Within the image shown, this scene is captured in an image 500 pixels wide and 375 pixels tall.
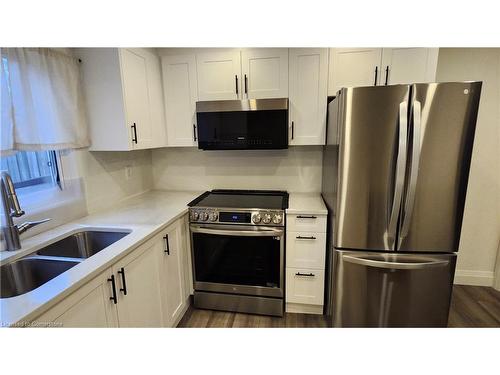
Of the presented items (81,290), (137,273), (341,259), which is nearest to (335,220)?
(341,259)

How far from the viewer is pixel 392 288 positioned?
65.6 inches

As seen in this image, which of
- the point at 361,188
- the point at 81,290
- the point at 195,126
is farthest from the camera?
the point at 195,126

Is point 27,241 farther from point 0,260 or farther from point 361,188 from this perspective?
point 361,188

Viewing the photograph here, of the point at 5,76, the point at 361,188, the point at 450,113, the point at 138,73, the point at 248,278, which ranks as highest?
the point at 138,73

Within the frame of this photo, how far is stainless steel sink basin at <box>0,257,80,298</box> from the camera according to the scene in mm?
1220

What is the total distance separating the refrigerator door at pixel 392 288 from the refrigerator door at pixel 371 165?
110mm

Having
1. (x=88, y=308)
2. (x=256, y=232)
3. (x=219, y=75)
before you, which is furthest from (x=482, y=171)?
(x=88, y=308)

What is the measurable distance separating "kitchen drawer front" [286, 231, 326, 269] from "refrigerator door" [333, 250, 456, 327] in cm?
26

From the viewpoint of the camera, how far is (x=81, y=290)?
1059 millimetres

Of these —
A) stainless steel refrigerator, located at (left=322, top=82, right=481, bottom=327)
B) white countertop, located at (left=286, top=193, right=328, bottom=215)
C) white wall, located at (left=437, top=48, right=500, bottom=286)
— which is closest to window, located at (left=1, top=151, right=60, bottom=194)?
white countertop, located at (left=286, top=193, right=328, bottom=215)

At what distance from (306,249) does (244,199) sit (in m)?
0.70

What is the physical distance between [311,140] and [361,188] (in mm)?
730

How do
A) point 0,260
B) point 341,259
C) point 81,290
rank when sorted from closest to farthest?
1. point 81,290
2. point 0,260
3. point 341,259

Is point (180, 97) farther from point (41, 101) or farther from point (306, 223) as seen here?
point (306, 223)
